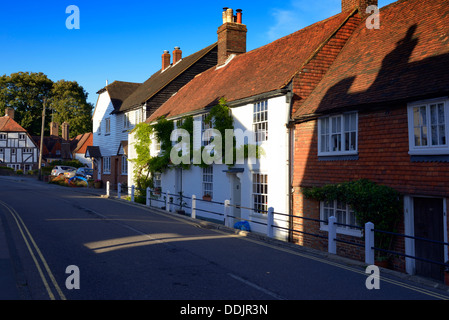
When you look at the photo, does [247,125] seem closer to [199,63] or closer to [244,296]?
[244,296]

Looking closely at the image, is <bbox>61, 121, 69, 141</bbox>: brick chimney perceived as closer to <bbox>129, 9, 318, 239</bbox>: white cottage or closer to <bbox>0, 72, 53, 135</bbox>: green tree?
<bbox>0, 72, 53, 135</bbox>: green tree

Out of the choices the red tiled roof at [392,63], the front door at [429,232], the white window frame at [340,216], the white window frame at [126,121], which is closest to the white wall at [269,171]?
the red tiled roof at [392,63]

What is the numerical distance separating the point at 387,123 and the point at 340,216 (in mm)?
3675

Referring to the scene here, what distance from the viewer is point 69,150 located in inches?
3036

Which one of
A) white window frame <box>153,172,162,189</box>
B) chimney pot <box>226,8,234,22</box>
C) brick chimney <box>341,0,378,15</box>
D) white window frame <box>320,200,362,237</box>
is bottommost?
white window frame <box>320,200,362,237</box>

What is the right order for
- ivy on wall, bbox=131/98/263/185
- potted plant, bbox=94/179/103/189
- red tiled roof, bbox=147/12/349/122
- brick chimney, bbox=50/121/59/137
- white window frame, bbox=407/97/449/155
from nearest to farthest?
white window frame, bbox=407/97/449/155 < red tiled roof, bbox=147/12/349/122 < ivy on wall, bbox=131/98/263/185 < potted plant, bbox=94/179/103/189 < brick chimney, bbox=50/121/59/137

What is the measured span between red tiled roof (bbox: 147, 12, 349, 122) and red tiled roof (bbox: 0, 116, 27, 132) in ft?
171

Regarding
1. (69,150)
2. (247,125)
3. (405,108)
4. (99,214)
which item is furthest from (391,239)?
(69,150)

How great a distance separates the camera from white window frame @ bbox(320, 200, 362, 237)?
45.0 feet

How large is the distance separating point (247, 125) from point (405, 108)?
7.94 m

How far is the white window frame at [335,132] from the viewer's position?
13828mm

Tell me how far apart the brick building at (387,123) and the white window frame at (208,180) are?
6.19 meters

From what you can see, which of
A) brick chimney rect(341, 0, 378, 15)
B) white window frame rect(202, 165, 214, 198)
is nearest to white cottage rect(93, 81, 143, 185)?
white window frame rect(202, 165, 214, 198)

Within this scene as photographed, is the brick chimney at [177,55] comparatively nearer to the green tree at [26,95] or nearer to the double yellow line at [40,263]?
the double yellow line at [40,263]
